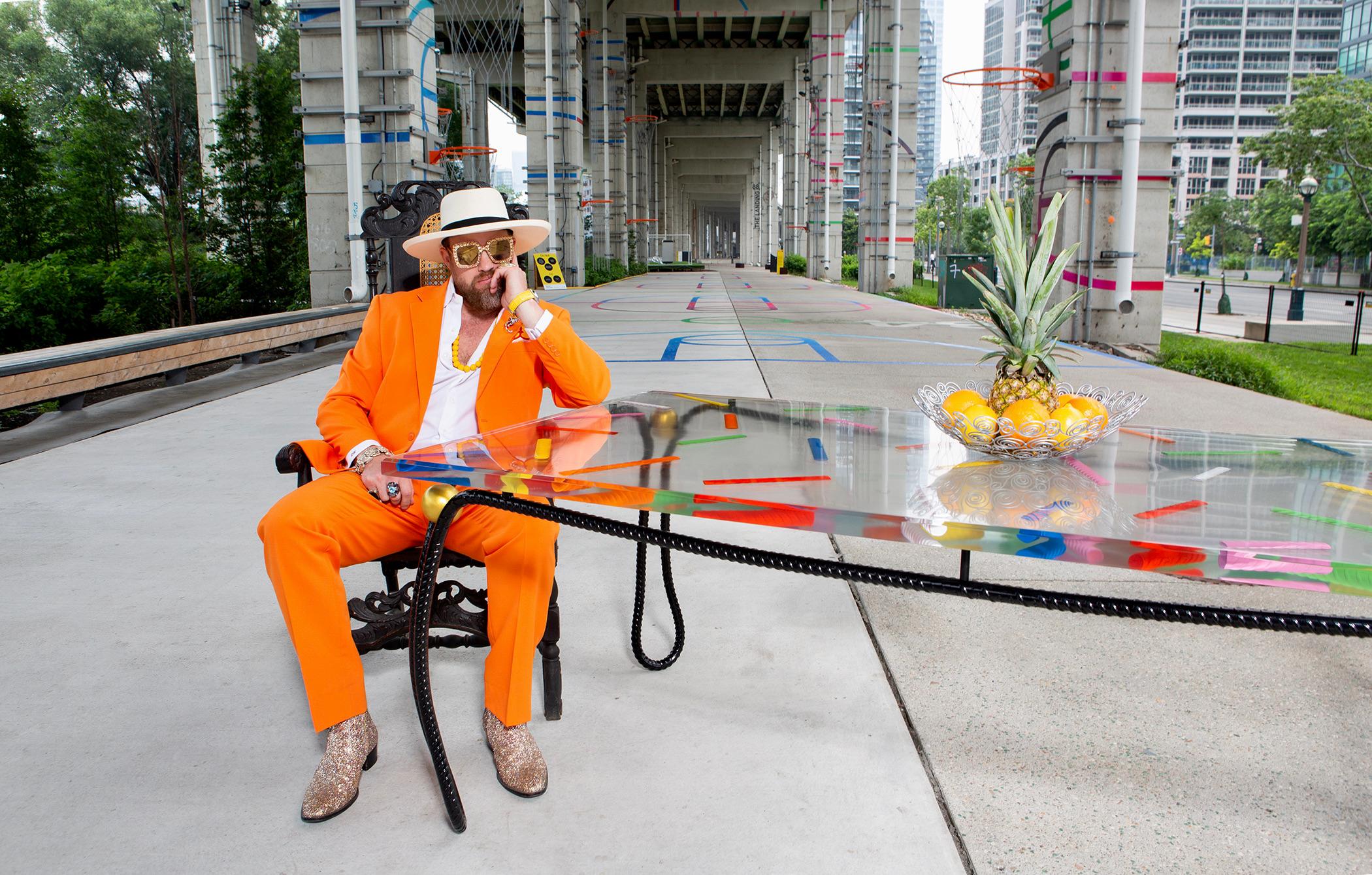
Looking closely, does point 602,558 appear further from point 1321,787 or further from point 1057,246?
point 1057,246

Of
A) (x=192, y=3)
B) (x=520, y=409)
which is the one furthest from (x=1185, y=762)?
(x=192, y=3)

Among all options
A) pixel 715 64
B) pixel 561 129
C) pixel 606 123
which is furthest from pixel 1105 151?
pixel 715 64

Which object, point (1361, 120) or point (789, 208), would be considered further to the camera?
point (789, 208)

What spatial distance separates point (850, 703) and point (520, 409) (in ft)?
4.61

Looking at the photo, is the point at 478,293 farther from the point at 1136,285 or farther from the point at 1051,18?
the point at 1051,18

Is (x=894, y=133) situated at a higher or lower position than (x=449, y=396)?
higher

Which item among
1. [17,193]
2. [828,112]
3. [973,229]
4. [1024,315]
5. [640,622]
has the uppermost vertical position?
[828,112]

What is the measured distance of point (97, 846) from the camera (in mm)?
2279

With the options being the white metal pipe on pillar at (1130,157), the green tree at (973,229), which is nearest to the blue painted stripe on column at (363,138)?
the white metal pipe on pillar at (1130,157)

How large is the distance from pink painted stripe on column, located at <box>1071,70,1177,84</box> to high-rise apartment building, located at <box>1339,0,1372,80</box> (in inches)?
3646

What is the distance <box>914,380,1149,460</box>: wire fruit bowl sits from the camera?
2.58 metres

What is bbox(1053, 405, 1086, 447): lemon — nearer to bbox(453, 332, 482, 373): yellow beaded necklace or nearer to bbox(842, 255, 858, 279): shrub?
bbox(453, 332, 482, 373): yellow beaded necklace

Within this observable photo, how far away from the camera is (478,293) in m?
3.12

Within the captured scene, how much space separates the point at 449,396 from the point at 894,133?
86.1 feet
